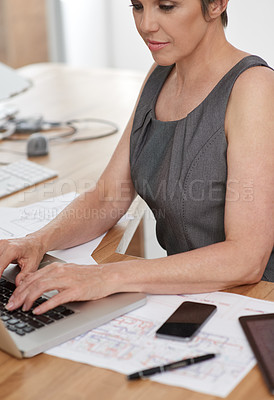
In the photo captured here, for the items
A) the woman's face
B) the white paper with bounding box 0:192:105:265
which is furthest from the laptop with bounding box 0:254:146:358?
the woman's face

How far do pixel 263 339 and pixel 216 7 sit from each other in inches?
27.7

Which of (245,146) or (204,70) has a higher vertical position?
(204,70)

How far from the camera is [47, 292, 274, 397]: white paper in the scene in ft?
2.94

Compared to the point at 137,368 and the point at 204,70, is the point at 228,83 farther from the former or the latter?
the point at 137,368

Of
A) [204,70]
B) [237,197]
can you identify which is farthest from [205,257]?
[204,70]

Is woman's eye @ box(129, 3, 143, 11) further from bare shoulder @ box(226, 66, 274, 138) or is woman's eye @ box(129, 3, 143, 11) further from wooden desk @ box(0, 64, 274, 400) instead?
wooden desk @ box(0, 64, 274, 400)

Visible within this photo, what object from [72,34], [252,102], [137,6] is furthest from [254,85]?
[72,34]

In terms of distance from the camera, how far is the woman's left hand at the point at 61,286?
108 centimetres

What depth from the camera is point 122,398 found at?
0.86m

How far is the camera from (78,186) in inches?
70.1

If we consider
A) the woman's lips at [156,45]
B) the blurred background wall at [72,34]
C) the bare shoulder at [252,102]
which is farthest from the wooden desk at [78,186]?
the blurred background wall at [72,34]

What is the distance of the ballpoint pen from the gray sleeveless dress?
36cm

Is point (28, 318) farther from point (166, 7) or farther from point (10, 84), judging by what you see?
point (10, 84)

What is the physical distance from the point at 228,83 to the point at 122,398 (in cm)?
73
